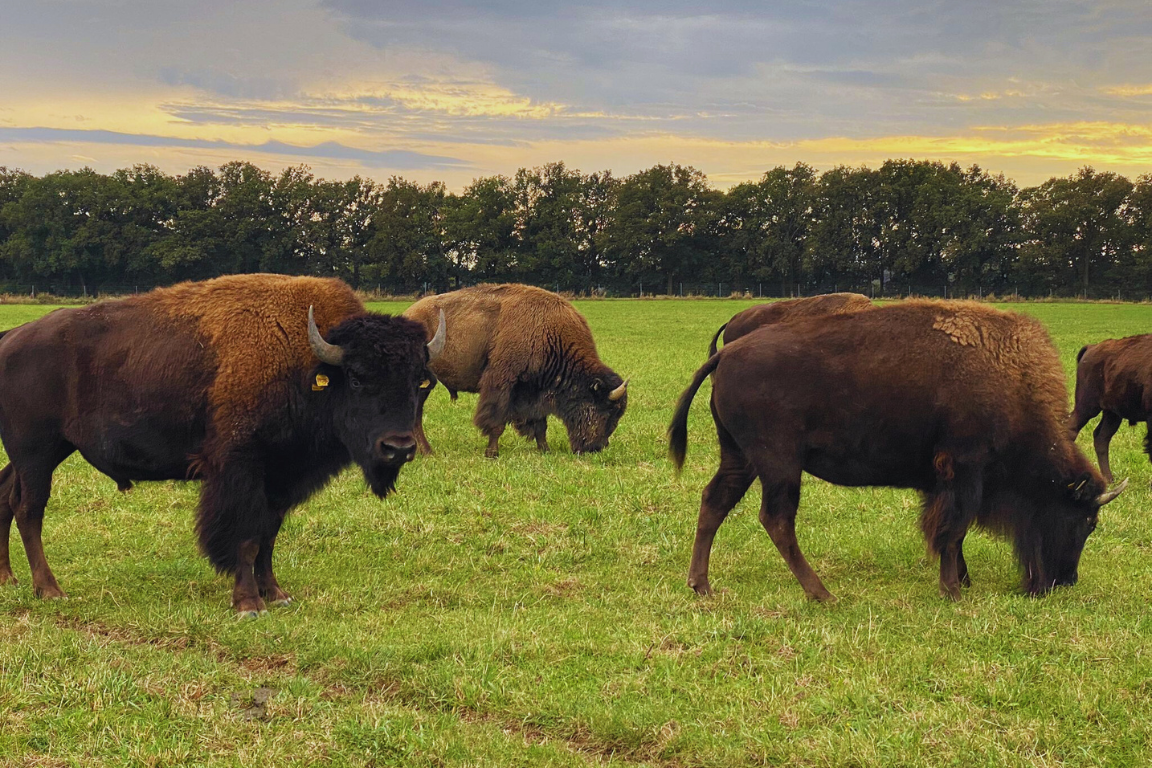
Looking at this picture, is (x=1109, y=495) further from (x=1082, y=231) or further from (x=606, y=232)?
(x=1082, y=231)

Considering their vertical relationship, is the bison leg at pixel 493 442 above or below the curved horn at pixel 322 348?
below

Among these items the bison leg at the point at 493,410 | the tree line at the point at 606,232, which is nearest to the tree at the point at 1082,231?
the tree line at the point at 606,232

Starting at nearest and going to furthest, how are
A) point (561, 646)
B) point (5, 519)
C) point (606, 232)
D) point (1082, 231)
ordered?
point (561, 646) < point (5, 519) < point (1082, 231) < point (606, 232)

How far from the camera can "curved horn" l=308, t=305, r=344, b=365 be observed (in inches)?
263

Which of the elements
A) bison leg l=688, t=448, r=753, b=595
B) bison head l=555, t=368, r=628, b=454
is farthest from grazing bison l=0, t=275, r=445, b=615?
bison head l=555, t=368, r=628, b=454

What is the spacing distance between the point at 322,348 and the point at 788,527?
3.60 m

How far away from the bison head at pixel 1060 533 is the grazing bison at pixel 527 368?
6777 millimetres

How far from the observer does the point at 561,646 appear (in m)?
5.86

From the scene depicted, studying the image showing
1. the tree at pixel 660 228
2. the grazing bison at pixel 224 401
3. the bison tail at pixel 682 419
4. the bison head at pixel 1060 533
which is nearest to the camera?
the grazing bison at pixel 224 401

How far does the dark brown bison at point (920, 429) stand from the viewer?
703cm

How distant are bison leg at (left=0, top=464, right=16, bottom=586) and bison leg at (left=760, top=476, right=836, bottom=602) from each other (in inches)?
228

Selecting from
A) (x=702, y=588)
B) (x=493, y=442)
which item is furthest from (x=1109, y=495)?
(x=493, y=442)

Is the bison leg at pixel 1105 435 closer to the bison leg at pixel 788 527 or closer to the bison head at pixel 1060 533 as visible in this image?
the bison head at pixel 1060 533

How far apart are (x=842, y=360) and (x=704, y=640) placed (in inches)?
96.2
